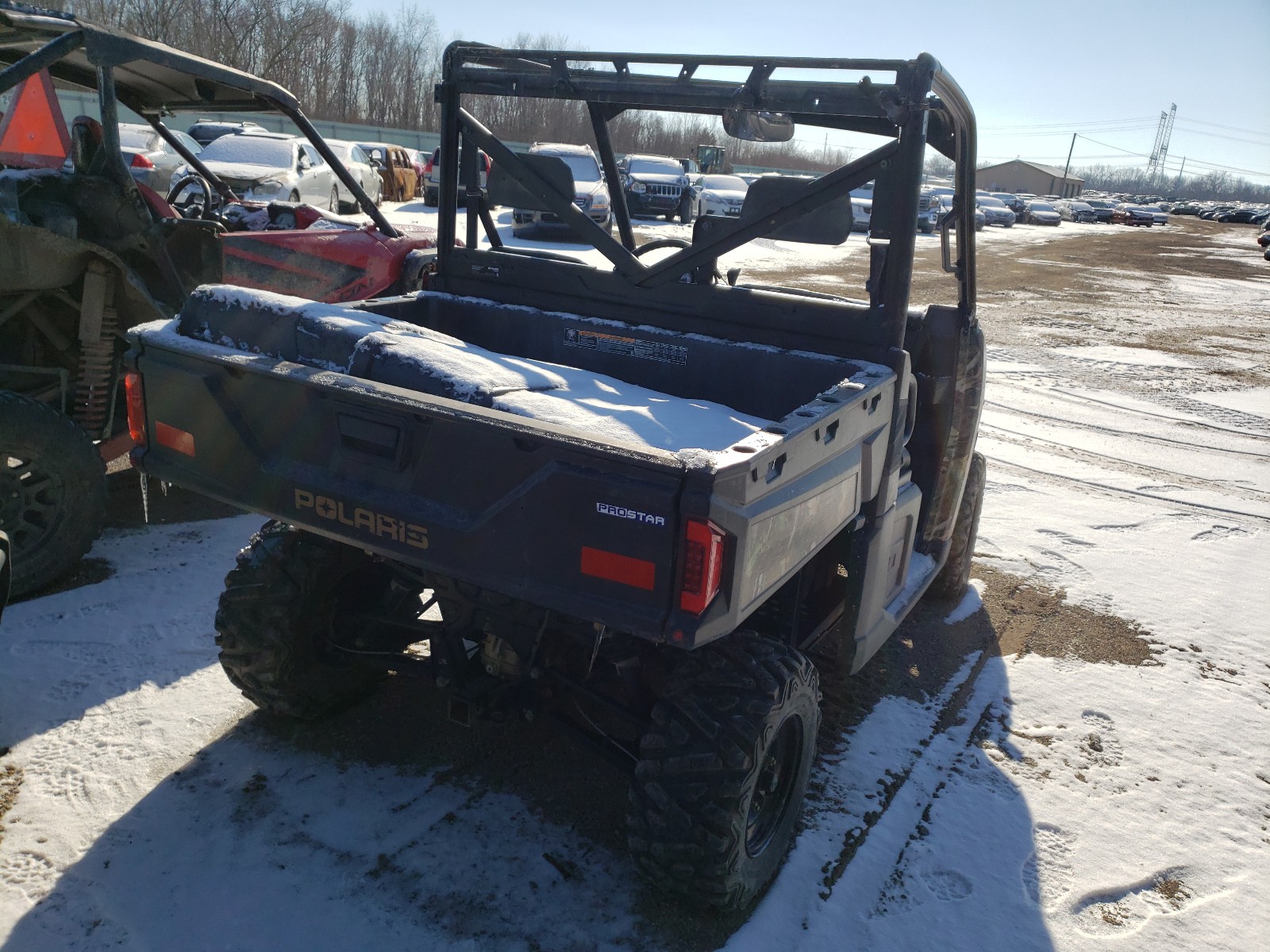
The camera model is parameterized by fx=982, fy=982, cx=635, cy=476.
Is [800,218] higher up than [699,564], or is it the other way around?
[800,218]

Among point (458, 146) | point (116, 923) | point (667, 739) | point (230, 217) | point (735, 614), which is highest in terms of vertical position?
point (458, 146)

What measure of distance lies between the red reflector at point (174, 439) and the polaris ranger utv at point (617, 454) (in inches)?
0.5

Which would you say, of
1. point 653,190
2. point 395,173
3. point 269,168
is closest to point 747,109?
point 269,168

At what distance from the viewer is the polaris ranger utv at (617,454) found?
7.60 ft

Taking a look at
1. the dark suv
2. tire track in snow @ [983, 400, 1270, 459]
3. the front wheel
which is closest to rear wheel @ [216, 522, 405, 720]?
the front wheel

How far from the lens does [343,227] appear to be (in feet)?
22.5

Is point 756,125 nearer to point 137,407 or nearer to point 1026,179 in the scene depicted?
point 137,407

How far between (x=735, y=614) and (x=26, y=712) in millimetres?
2638

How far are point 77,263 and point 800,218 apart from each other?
11.3ft

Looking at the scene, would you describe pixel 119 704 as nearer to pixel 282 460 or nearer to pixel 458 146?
pixel 282 460

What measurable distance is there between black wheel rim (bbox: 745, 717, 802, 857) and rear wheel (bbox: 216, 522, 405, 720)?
4.87 feet

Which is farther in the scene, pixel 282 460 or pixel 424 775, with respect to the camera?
pixel 424 775

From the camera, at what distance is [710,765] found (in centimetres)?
252

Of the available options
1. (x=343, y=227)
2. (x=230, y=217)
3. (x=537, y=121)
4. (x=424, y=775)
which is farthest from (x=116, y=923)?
(x=537, y=121)
